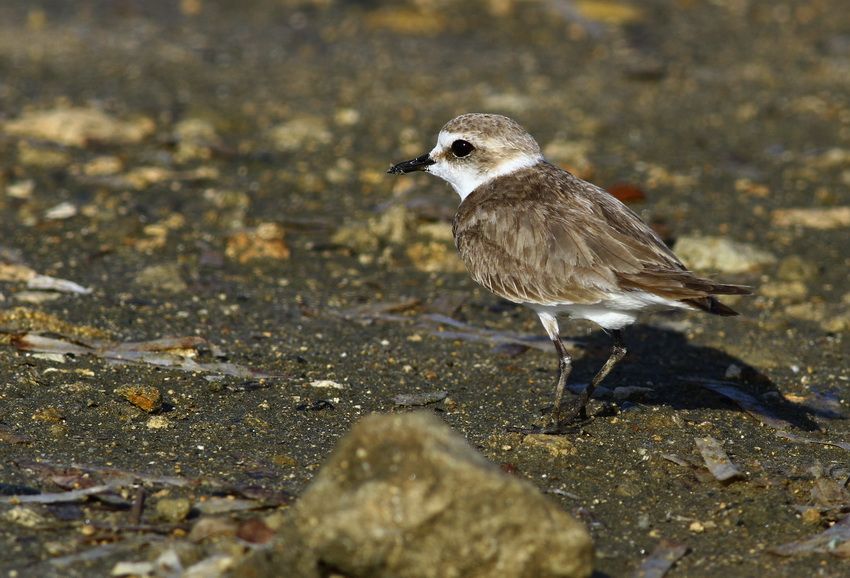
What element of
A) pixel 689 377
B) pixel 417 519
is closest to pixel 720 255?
pixel 689 377

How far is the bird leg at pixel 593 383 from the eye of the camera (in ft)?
19.7

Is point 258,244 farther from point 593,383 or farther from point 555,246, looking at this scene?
point 593,383

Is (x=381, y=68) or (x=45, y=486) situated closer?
(x=45, y=486)

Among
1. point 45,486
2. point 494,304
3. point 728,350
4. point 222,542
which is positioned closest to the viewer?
point 222,542

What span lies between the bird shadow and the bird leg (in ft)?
1.07

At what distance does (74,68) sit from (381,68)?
3.31m

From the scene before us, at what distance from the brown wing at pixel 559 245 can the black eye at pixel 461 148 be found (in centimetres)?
30

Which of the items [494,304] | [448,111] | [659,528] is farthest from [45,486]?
[448,111]

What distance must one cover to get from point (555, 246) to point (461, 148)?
1.13m

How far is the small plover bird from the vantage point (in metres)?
5.63

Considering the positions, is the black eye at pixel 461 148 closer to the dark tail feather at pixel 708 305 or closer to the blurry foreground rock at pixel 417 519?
the dark tail feather at pixel 708 305

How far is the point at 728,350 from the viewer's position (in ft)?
23.4

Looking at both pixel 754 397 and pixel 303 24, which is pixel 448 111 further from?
pixel 754 397

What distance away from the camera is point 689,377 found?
6738 millimetres
